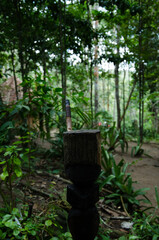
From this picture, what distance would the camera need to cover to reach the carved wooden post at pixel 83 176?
653 mm

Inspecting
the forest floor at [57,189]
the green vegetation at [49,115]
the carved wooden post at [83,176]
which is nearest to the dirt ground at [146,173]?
the forest floor at [57,189]

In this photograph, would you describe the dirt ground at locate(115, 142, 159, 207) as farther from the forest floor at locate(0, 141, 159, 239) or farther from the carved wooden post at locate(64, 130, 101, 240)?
the carved wooden post at locate(64, 130, 101, 240)

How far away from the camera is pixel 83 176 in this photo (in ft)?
2.20

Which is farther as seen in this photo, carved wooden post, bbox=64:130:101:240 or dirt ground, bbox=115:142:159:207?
dirt ground, bbox=115:142:159:207

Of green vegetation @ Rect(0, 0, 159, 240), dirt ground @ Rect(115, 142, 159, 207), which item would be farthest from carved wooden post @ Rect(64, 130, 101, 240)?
dirt ground @ Rect(115, 142, 159, 207)

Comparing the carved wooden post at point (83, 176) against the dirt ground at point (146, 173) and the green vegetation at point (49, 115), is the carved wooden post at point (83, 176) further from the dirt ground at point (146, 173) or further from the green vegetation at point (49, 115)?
the dirt ground at point (146, 173)

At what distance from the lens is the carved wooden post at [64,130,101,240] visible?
0.65 meters

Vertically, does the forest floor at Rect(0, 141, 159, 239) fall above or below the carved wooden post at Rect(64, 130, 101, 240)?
below

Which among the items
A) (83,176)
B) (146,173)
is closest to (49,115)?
(83,176)

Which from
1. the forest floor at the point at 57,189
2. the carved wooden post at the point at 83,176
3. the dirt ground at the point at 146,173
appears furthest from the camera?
the dirt ground at the point at 146,173

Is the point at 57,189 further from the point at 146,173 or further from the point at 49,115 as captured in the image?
the point at 146,173

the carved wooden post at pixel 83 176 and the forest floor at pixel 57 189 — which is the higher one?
the carved wooden post at pixel 83 176


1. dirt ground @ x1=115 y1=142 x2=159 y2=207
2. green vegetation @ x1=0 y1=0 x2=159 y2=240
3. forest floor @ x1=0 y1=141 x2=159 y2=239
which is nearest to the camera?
green vegetation @ x1=0 y1=0 x2=159 y2=240

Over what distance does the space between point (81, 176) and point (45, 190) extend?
6.02ft
